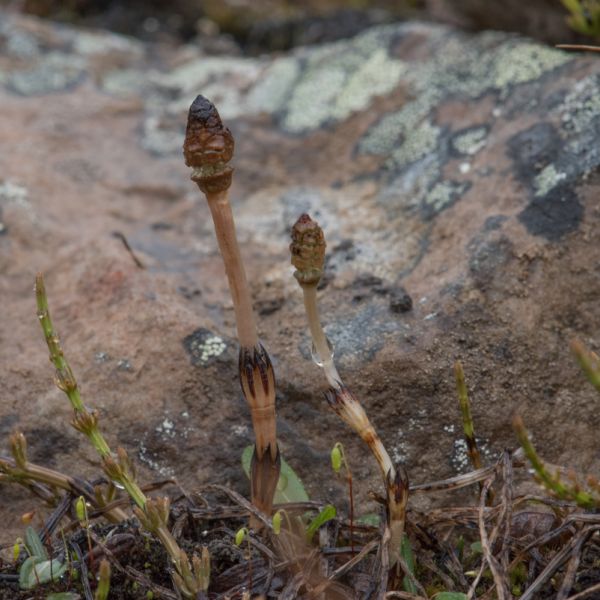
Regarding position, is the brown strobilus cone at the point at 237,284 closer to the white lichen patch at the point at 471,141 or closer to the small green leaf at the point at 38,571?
the small green leaf at the point at 38,571

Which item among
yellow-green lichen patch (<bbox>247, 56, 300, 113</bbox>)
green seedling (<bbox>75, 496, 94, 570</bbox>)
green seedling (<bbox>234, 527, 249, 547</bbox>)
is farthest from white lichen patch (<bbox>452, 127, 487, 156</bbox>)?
green seedling (<bbox>75, 496, 94, 570</bbox>)

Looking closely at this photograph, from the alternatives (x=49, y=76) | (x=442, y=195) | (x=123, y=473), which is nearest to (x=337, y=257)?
(x=442, y=195)

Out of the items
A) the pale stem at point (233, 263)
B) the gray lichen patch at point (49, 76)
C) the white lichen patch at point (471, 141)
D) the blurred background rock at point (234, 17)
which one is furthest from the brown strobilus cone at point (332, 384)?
the blurred background rock at point (234, 17)

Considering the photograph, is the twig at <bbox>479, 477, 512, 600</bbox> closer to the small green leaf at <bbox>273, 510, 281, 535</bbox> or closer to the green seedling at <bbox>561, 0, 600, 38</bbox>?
the small green leaf at <bbox>273, 510, 281, 535</bbox>

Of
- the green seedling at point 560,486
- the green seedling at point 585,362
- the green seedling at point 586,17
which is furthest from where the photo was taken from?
the green seedling at point 586,17

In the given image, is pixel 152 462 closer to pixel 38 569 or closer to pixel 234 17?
pixel 38 569

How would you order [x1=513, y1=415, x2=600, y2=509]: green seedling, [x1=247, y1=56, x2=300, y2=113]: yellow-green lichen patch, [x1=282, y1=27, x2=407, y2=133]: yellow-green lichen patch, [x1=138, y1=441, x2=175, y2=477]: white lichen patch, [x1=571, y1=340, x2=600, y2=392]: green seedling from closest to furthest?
[x1=571, y1=340, x2=600, y2=392]: green seedling < [x1=513, y1=415, x2=600, y2=509]: green seedling < [x1=138, y1=441, x2=175, y2=477]: white lichen patch < [x1=282, y1=27, x2=407, y2=133]: yellow-green lichen patch < [x1=247, y1=56, x2=300, y2=113]: yellow-green lichen patch

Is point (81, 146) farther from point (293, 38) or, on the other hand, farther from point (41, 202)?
point (293, 38)
